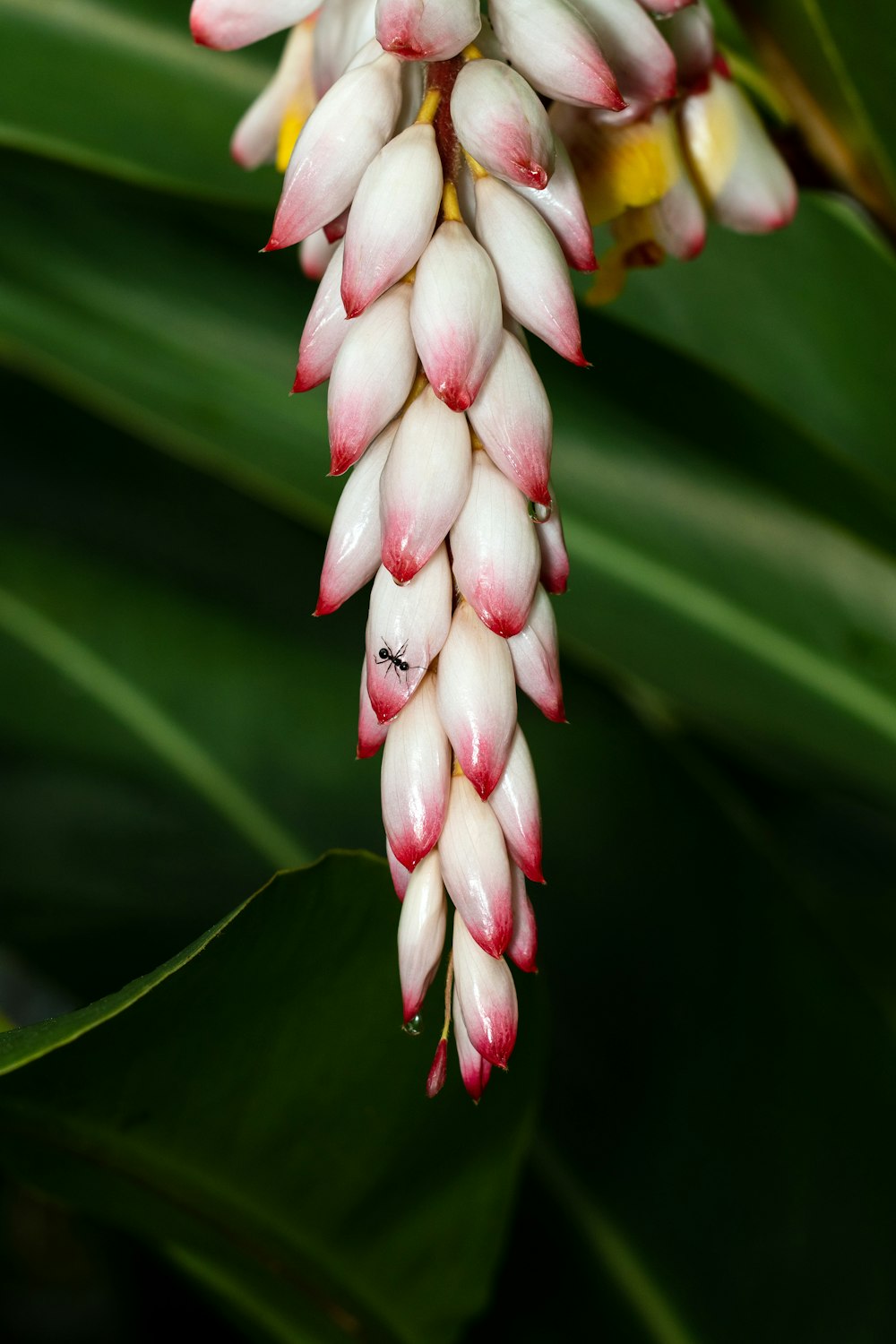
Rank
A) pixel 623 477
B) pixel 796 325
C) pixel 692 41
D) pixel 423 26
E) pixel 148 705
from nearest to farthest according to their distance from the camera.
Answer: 1. pixel 423 26
2. pixel 692 41
3. pixel 796 325
4. pixel 623 477
5. pixel 148 705

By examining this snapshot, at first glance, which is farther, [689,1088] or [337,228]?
[689,1088]

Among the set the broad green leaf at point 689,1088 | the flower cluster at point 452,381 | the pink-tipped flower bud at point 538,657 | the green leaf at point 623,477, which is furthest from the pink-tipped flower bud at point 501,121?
the broad green leaf at point 689,1088

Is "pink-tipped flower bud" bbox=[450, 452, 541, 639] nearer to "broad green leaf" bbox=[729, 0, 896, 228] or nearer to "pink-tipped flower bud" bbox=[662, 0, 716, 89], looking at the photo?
"pink-tipped flower bud" bbox=[662, 0, 716, 89]

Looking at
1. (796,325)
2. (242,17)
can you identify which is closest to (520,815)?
(242,17)

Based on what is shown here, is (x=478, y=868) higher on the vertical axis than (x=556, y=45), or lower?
lower

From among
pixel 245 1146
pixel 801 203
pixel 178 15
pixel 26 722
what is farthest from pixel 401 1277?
pixel 178 15

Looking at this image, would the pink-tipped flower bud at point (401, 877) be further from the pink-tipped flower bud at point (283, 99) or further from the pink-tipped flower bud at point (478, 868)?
the pink-tipped flower bud at point (283, 99)

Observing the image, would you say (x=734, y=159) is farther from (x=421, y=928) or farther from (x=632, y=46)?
(x=421, y=928)
